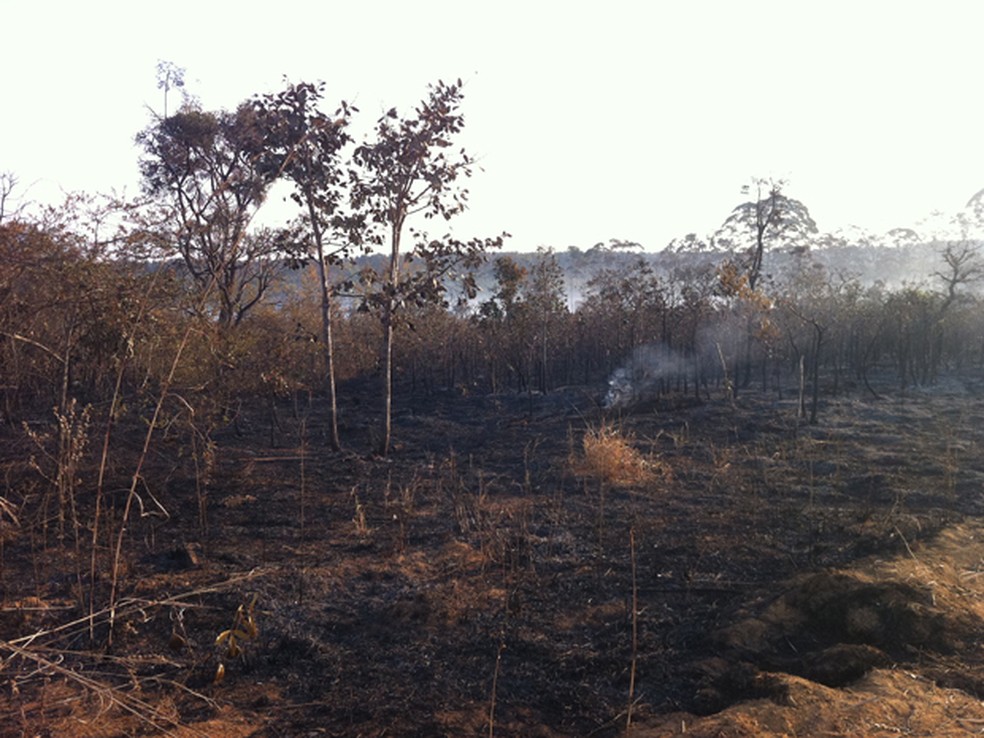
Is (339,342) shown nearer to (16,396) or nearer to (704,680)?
(16,396)

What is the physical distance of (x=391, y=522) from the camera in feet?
20.0

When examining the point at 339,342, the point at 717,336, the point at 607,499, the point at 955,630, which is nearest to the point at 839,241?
the point at 717,336

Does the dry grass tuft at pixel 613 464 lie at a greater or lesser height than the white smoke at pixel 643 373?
lesser

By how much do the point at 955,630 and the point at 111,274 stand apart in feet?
19.6

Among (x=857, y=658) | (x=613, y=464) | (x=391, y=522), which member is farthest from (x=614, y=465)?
(x=857, y=658)

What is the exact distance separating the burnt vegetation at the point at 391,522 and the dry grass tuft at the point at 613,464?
4 cm

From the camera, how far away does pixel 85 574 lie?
4.59 m

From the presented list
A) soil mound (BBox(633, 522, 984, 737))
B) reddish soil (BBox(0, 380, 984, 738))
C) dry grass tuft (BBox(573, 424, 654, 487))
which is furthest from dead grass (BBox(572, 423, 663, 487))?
soil mound (BBox(633, 522, 984, 737))

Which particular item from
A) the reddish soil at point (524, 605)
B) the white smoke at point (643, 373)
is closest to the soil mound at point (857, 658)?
the reddish soil at point (524, 605)

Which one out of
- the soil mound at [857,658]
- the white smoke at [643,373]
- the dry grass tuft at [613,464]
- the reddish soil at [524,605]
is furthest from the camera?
the white smoke at [643,373]

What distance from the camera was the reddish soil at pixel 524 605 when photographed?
3.10 m

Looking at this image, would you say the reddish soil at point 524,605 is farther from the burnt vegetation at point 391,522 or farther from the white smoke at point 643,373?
the white smoke at point 643,373

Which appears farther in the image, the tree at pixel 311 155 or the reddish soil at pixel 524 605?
the tree at pixel 311 155

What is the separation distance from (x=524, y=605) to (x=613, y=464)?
3.22 m
